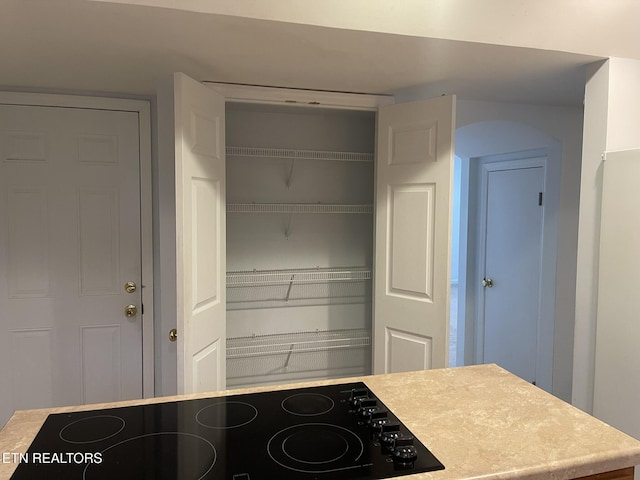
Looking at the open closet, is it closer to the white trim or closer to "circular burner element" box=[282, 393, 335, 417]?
the white trim

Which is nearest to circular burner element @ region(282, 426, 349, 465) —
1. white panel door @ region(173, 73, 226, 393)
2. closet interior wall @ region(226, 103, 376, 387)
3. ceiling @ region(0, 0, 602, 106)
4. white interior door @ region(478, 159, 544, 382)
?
white panel door @ region(173, 73, 226, 393)

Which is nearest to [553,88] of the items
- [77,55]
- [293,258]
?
[293,258]

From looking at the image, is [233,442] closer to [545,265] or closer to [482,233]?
[545,265]

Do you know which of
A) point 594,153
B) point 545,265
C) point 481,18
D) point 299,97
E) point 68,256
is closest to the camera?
point 481,18

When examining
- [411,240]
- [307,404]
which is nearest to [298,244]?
[411,240]

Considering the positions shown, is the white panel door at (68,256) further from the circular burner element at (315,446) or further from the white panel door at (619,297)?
the white panel door at (619,297)

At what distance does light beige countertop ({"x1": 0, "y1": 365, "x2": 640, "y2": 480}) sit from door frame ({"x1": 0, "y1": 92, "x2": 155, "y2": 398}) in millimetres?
1416

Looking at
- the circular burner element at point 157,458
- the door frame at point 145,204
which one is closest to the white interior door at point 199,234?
the door frame at point 145,204

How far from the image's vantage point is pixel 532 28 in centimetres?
186

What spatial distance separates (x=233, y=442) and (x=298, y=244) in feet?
6.25

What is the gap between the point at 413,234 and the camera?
2568 millimetres

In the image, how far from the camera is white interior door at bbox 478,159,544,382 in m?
3.62

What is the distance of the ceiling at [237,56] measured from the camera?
1617 millimetres

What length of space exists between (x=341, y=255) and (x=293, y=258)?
1.06 feet
